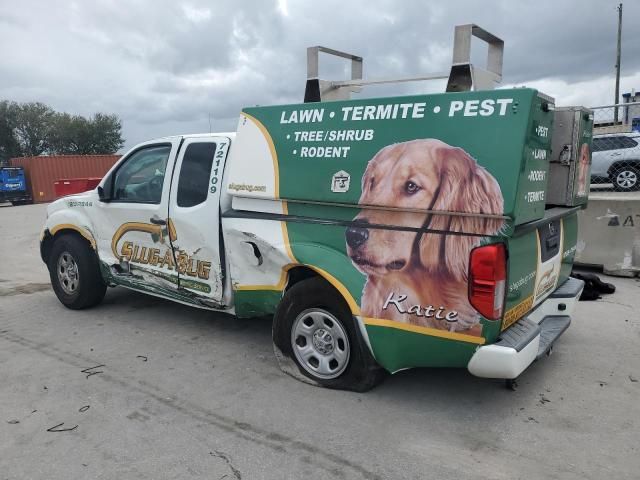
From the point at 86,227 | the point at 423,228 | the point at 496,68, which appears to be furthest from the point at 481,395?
the point at 86,227

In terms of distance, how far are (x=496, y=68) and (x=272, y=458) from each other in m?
3.22

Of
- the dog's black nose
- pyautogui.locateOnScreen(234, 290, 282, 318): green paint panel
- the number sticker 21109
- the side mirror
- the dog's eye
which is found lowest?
pyautogui.locateOnScreen(234, 290, 282, 318): green paint panel

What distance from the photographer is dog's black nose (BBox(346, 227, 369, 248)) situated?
133 inches

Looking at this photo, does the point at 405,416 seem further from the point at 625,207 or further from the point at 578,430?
the point at 625,207

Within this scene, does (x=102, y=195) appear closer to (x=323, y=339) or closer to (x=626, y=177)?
(x=323, y=339)

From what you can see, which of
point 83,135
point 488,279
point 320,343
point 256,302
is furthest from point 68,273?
point 83,135

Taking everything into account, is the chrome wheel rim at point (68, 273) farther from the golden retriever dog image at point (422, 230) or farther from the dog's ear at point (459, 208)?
the dog's ear at point (459, 208)

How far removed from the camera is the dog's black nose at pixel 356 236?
11.1ft

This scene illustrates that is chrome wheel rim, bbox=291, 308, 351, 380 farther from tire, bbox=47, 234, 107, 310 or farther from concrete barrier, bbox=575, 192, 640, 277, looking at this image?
concrete barrier, bbox=575, 192, 640, 277

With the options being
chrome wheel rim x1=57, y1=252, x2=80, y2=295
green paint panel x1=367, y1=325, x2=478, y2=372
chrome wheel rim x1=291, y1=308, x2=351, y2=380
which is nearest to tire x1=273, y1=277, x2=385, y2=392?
chrome wheel rim x1=291, y1=308, x2=351, y2=380

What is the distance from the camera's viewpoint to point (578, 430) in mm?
3203

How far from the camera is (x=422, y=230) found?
314 cm

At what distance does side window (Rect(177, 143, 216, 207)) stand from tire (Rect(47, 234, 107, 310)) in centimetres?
174

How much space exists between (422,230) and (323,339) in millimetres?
1190
